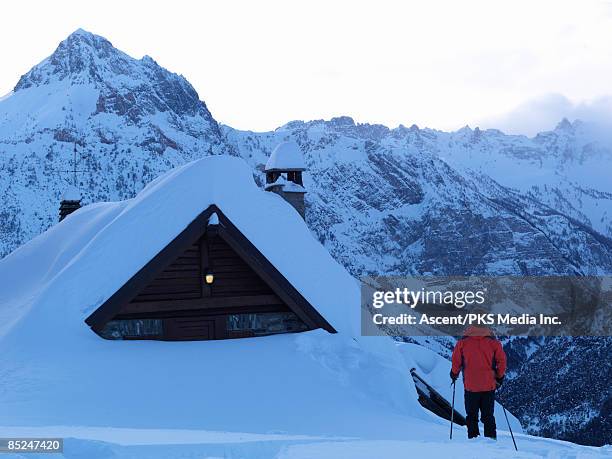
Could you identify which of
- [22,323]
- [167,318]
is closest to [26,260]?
[22,323]

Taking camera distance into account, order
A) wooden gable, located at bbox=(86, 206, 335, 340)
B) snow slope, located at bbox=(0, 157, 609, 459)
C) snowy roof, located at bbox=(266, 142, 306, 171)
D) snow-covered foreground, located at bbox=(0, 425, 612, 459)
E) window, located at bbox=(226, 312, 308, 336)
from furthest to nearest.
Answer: snowy roof, located at bbox=(266, 142, 306, 171) → window, located at bbox=(226, 312, 308, 336) → wooden gable, located at bbox=(86, 206, 335, 340) → snow slope, located at bbox=(0, 157, 609, 459) → snow-covered foreground, located at bbox=(0, 425, 612, 459)

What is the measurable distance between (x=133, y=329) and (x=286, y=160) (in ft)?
48.5

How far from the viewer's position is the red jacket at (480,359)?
8509 mm

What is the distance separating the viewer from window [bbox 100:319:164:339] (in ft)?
42.0

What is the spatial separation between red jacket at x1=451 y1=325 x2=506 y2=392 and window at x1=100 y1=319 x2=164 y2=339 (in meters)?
6.99

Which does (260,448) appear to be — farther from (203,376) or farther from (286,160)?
(286,160)

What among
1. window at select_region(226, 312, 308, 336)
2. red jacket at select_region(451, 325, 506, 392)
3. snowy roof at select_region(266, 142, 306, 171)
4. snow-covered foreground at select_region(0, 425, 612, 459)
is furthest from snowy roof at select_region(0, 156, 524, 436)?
snowy roof at select_region(266, 142, 306, 171)

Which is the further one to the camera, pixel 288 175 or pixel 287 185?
pixel 288 175

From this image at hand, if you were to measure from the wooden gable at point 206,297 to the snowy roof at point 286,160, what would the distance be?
1324 cm

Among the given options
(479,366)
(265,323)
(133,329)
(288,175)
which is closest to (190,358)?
(133,329)

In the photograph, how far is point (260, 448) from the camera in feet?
21.8

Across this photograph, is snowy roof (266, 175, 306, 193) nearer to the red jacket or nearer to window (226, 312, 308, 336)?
window (226, 312, 308, 336)

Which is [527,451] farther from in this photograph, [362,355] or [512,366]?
[512,366]

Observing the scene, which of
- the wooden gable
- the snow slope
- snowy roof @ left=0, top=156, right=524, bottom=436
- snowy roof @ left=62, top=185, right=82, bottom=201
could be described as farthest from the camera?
snowy roof @ left=62, top=185, right=82, bottom=201
